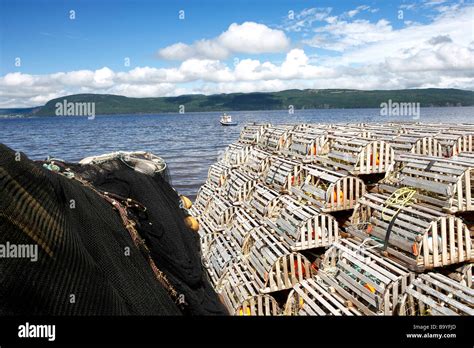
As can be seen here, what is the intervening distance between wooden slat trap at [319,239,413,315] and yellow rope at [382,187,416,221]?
3.19 feet

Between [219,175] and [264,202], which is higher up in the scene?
[219,175]

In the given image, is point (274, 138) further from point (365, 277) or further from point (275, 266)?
point (365, 277)

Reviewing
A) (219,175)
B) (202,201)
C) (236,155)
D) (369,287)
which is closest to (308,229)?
(369,287)

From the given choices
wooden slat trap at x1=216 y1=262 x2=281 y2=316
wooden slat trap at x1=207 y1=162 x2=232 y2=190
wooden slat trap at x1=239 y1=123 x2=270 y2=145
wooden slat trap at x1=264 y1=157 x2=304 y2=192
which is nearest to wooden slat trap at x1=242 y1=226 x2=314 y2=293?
wooden slat trap at x1=216 y1=262 x2=281 y2=316

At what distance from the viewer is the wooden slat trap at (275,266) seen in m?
→ 8.78

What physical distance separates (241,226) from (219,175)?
6.43 metres

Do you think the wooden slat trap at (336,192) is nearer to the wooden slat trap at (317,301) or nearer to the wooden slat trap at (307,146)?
the wooden slat trap at (307,146)

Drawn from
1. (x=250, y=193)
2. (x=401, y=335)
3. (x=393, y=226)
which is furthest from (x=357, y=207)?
(x=401, y=335)

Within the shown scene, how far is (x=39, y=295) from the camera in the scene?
198cm

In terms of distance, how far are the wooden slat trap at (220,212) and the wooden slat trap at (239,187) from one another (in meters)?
0.32

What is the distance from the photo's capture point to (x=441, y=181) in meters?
7.73

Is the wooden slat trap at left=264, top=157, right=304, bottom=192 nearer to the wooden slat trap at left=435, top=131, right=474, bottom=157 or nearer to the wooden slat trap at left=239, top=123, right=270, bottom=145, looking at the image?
the wooden slat trap at left=435, top=131, right=474, bottom=157

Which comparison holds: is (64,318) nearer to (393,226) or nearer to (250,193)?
(393,226)

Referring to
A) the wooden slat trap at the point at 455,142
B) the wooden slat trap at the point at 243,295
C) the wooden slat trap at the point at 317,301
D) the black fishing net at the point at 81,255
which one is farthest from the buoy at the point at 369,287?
the wooden slat trap at the point at 455,142
